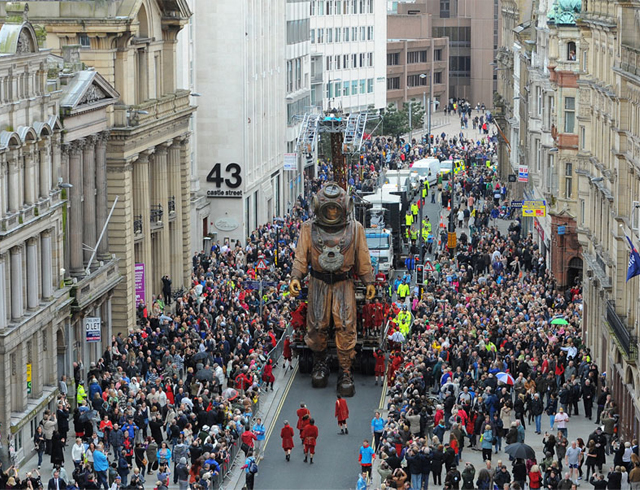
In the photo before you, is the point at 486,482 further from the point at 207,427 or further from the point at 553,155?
the point at 553,155

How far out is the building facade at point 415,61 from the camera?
172 metres

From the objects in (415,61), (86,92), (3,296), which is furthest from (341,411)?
(415,61)

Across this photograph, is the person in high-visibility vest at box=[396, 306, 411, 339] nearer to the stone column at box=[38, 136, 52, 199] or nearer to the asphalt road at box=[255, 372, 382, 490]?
the asphalt road at box=[255, 372, 382, 490]

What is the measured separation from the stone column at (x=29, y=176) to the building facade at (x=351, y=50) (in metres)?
79.1

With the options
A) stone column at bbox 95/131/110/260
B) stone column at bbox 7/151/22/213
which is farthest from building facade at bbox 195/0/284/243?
stone column at bbox 7/151/22/213

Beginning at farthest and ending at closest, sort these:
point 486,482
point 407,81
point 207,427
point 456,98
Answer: point 456,98, point 407,81, point 207,427, point 486,482

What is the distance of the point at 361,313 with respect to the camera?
5597cm

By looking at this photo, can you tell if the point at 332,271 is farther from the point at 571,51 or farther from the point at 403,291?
the point at 571,51

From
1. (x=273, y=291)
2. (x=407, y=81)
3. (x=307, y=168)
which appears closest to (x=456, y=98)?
(x=407, y=81)

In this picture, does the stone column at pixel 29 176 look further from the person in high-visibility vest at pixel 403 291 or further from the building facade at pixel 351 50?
the building facade at pixel 351 50

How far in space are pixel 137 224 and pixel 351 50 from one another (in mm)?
79909

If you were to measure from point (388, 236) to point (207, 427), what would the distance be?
33.6 m

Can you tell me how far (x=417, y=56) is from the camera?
177750mm

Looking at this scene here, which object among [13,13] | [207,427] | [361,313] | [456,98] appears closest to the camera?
[207,427]
